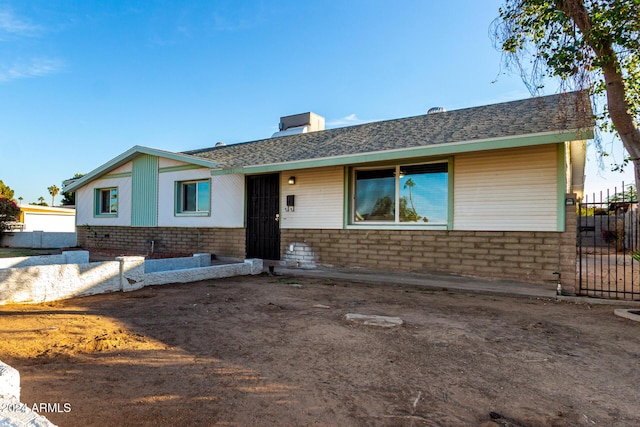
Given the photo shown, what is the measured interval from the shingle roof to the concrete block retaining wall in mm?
4233

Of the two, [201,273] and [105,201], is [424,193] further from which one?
[105,201]

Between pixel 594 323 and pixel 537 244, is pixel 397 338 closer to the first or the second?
pixel 594 323

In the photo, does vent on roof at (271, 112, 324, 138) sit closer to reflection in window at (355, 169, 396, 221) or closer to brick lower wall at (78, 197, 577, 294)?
brick lower wall at (78, 197, 577, 294)

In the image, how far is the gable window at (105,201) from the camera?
14.4m

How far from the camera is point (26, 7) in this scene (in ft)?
32.4

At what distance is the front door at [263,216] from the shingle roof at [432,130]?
0.64m

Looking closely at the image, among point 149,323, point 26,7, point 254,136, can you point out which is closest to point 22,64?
point 26,7

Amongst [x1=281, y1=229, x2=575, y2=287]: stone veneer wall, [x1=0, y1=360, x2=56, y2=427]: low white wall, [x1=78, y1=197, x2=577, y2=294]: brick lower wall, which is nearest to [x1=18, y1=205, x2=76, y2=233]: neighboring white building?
[x1=78, y1=197, x2=577, y2=294]: brick lower wall

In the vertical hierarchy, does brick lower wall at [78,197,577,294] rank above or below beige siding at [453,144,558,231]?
below

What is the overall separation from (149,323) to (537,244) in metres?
6.78

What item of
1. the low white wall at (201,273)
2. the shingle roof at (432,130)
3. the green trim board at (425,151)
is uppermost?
the shingle roof at (432,130)

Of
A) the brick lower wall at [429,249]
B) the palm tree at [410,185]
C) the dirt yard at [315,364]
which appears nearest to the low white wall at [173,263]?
the brick lower wall at [429,249]

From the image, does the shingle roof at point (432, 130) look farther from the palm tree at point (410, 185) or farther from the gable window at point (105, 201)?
the gable window at point (105, 201)

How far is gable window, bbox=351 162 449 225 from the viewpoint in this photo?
26.8 ft
